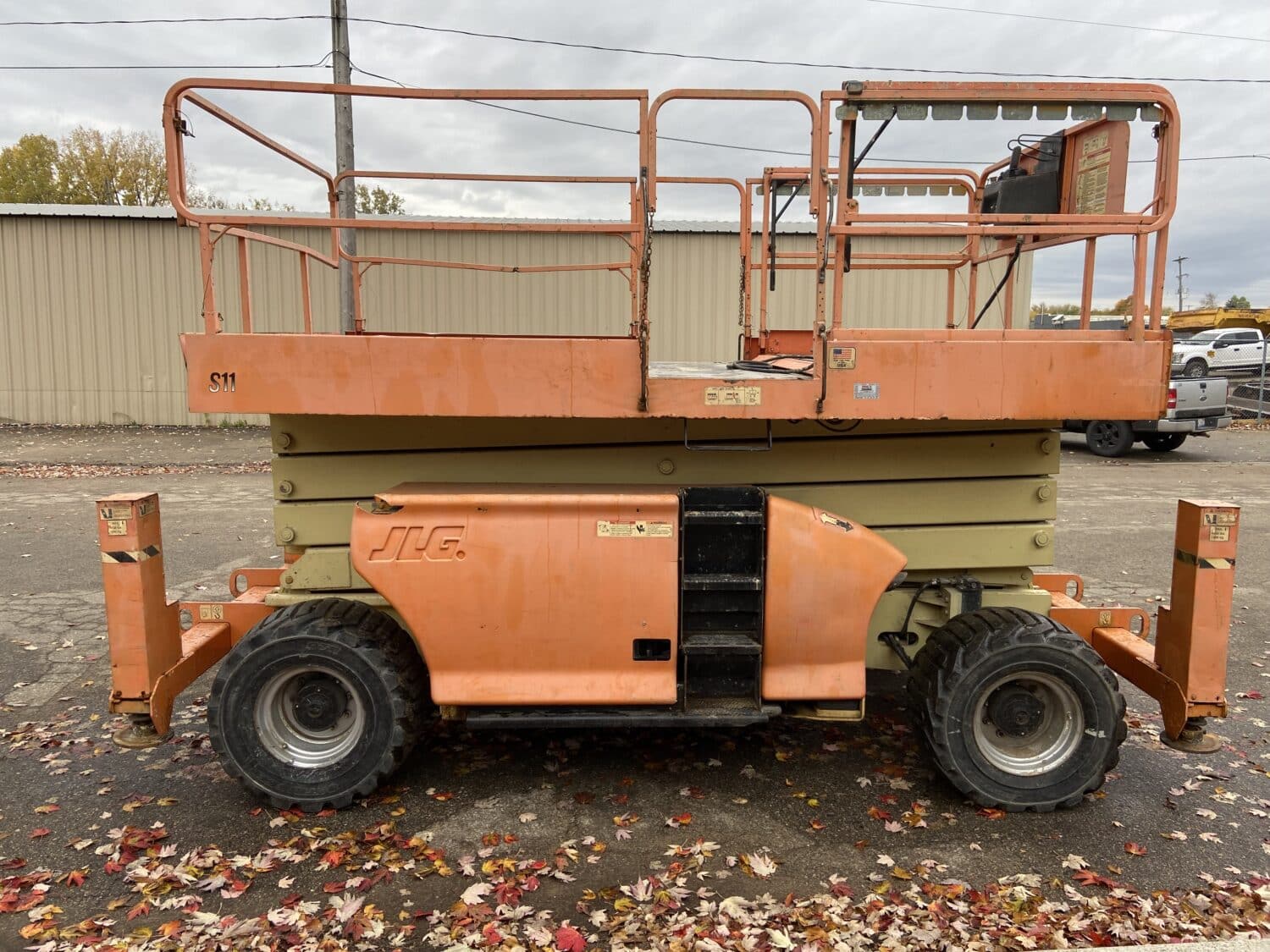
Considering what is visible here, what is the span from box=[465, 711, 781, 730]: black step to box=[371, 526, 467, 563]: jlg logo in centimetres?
71

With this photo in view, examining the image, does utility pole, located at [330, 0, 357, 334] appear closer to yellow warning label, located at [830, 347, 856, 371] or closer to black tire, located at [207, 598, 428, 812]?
black tire, located at [207, 598, 428, 812]

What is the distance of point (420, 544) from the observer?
10.8 ft

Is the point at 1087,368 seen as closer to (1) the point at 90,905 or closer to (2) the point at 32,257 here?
(1) the point at 90,905

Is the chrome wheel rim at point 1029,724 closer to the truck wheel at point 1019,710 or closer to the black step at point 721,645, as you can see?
the truck wheel at point 1019,710

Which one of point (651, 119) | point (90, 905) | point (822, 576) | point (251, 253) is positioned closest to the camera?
point (90, 905)

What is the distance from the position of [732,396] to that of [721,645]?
1.01 metres

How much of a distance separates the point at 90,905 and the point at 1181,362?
30889 millimetres

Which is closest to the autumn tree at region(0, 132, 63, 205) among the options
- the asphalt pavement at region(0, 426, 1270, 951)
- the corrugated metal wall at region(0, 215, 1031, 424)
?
the corrugated metal wall at region(0, 215, 1031, 424)

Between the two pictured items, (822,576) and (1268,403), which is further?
(1268,403)

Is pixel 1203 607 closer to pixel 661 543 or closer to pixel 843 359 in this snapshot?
pixel 843 359

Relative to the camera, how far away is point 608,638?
3.35 m

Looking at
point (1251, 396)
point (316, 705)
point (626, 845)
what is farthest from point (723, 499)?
point (1251, 396)

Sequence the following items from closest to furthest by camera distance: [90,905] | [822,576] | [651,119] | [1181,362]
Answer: [90,905] < [651,119] < [822,576] < [1181,362]

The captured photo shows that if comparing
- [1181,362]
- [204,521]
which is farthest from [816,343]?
[1181,362]
